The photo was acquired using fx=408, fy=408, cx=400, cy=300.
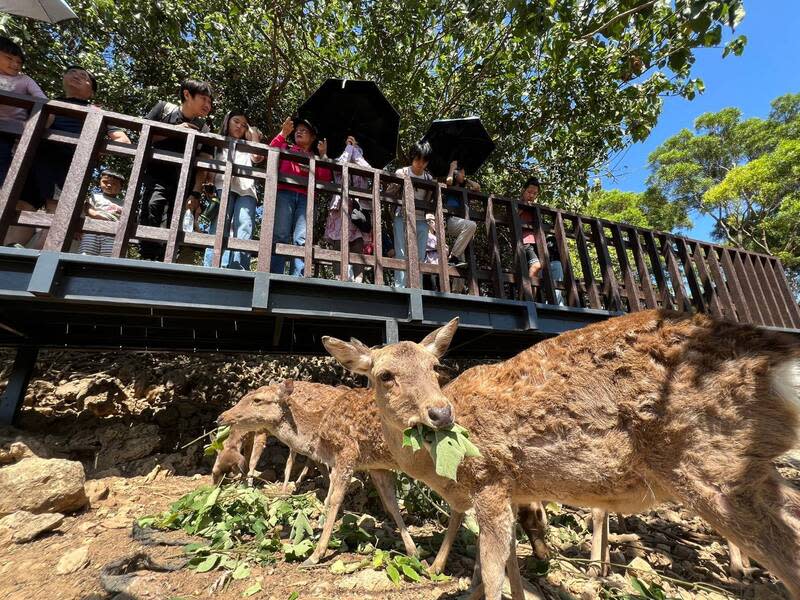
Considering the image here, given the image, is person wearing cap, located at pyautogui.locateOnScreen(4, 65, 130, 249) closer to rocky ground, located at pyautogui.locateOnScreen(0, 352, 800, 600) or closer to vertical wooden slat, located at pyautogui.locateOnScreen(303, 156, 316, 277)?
vertical wooden slat, located at pyautogui.locateOnScreen(303, 156, 316, 277)

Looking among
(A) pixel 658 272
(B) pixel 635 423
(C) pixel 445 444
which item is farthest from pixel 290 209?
(A) pixel 658 272

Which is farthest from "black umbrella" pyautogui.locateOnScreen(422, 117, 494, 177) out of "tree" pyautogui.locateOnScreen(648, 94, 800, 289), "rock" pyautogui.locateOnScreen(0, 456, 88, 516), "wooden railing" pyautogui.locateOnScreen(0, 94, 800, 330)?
"tree" pyautogui.locateOnScreen(648, 94, 800, 289)

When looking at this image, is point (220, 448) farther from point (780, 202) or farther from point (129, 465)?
point (780, 202)

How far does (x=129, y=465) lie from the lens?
623cm

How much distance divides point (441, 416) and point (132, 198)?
4.01m

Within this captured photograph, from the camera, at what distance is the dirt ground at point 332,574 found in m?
3.08

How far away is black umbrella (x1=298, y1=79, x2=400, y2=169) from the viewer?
6.66 m

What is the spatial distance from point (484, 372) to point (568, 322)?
353cm

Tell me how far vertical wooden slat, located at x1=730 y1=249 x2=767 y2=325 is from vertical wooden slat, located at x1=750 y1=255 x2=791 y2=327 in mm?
558

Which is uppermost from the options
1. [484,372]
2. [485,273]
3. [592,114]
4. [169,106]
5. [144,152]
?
[592,114]

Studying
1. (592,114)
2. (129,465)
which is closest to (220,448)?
(129,465)

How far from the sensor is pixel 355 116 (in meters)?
7.03

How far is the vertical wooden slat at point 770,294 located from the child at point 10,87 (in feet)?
→ 42.3

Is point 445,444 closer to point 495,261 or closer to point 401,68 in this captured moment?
point 495,261
